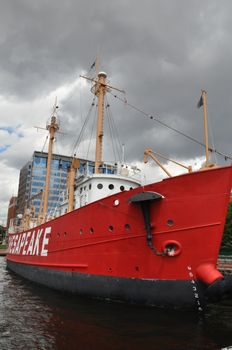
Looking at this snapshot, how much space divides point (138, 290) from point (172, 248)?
1.89 m

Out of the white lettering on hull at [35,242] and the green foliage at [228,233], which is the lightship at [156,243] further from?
the green foliage at [228,233]

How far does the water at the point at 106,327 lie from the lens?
7.57 meters

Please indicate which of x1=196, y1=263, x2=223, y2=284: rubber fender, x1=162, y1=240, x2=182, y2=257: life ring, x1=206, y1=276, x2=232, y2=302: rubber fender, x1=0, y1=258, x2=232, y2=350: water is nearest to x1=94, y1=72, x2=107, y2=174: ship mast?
x1=162, y1=240, x2=182, y2=257: life ring

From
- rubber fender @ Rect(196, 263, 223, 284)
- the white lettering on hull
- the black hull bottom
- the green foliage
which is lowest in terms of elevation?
the black hull bottom

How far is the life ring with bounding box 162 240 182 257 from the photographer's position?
402 inches

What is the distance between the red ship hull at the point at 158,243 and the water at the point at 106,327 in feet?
2.15

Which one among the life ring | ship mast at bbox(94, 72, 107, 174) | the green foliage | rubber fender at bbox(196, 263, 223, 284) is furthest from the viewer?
the green foliage

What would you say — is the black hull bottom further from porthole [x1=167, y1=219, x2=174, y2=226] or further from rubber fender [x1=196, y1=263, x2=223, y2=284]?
porthole [x1=167, y1=219, x2=174, y2=226]

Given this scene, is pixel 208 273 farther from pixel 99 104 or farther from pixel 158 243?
pixel 99 104

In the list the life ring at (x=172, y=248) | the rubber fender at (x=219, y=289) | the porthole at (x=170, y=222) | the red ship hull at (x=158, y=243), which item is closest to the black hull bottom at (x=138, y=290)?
the red ship hull at (x=158, y=243)

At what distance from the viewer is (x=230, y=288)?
31.6ft

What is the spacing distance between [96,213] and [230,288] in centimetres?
531

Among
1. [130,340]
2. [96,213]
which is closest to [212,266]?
[130,340]

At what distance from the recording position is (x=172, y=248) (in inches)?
407
